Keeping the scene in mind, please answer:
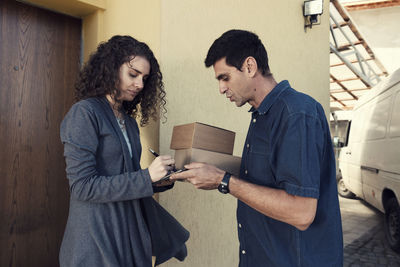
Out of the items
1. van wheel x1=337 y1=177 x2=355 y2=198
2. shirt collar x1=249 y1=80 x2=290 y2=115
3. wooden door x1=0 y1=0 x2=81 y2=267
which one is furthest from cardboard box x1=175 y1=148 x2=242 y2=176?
van wheel x1=337 y1=177 x2=355 y2=198

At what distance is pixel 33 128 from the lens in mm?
2207

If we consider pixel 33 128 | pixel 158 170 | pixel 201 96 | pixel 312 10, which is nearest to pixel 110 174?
pixel 158 170

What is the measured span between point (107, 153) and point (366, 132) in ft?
17.0

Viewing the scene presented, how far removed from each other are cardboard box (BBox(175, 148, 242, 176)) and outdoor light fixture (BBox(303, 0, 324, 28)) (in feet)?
11.3

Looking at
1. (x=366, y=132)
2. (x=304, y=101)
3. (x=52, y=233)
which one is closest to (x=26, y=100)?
(x=52, y=233)

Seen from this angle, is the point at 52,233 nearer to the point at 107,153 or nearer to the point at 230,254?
the point at 107,153

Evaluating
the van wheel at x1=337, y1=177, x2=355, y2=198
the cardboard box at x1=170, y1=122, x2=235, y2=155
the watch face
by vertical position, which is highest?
the cardboard box at x1=170, y1=122, x2=235, y2=155

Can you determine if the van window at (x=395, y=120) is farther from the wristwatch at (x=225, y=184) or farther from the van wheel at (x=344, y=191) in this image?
the van wheel at (x=344, y=191)

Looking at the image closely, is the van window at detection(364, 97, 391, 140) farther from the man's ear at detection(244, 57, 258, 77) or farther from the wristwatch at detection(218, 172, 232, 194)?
the wristwatch at detection(218, 172, 232, 194)

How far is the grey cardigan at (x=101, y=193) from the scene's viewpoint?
1334mm

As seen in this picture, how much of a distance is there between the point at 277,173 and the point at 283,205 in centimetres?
12

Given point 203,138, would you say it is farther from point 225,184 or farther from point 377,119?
point 377,119

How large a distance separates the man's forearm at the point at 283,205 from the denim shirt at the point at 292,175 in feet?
0.13

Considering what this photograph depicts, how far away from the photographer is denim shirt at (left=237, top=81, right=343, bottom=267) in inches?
45.1
